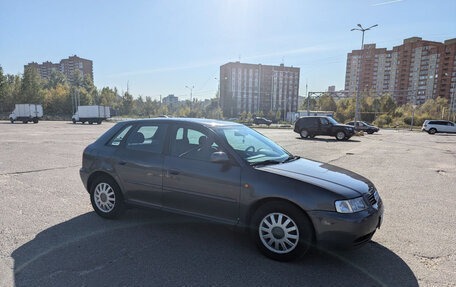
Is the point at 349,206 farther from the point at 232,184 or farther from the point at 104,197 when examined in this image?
the point at 104,197

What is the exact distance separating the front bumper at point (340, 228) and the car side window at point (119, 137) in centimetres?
294

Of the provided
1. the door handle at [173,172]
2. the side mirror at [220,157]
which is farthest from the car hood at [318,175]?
the door handle at [173,172]

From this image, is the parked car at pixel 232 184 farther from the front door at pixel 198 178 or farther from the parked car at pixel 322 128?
the parked car at pixel 322 128

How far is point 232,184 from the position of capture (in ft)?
10.7

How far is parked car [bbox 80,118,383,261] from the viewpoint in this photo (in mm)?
2908

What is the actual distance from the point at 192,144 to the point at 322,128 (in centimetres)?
1993

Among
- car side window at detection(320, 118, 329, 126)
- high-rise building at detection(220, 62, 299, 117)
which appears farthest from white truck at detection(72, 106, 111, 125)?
high-rise building at detection(220, 62, 299, 117)

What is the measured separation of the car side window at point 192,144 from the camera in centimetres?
357

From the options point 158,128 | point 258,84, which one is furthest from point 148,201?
point 258,84

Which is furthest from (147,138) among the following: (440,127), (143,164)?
(440,127)

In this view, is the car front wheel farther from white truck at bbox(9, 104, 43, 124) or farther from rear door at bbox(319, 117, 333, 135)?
white truck at bbox(9, 104, 43, 124)

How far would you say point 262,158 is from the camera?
3646 mm

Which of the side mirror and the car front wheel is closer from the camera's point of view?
the side mirror

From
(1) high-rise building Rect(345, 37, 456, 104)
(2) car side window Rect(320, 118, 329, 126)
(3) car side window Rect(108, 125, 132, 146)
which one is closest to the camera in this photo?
(3) car side window Rect(108, 125, 132, 146)
